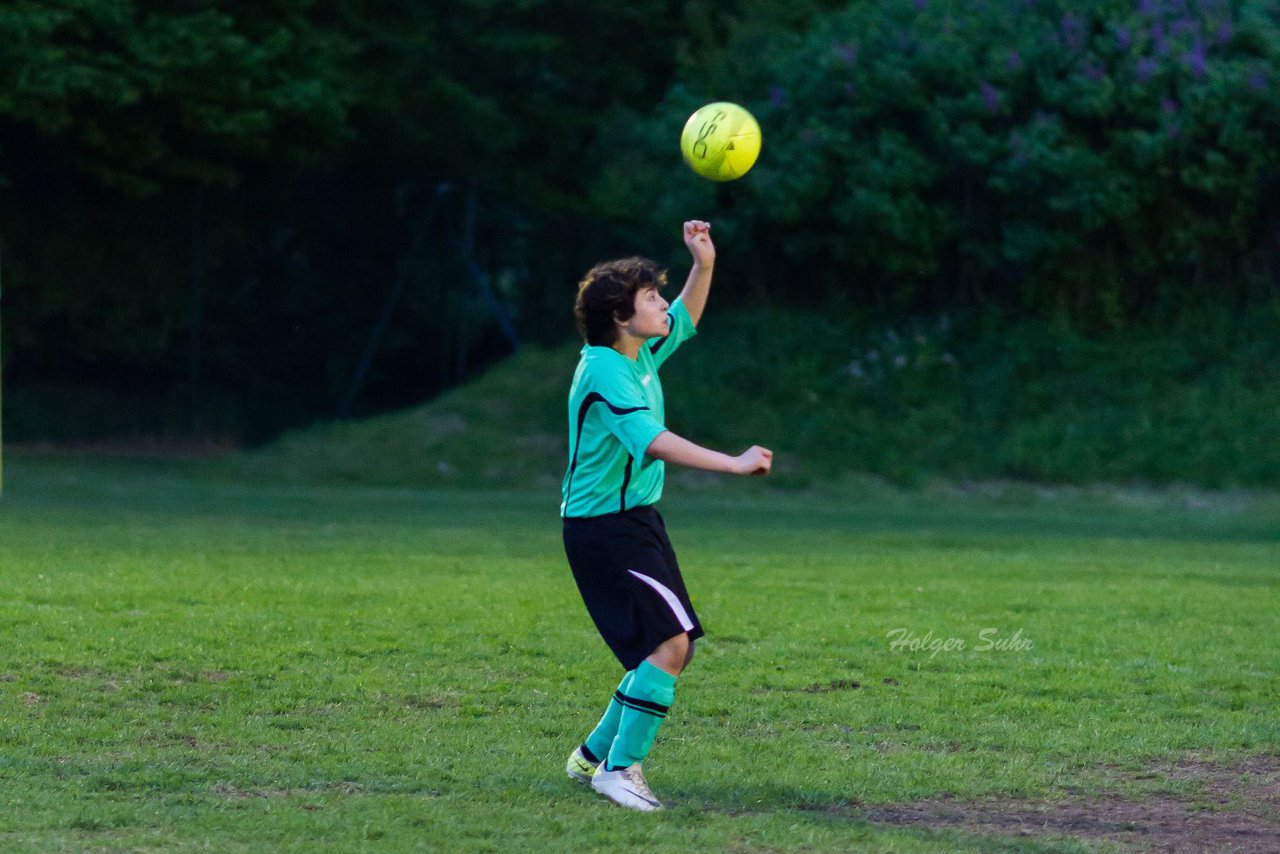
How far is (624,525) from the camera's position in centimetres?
583

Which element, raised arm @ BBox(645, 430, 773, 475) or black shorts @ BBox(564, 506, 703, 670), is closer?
raised arm @ BBox(645, 430, 773, 475)

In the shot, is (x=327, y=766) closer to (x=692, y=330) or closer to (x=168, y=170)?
(x=692, y=330)

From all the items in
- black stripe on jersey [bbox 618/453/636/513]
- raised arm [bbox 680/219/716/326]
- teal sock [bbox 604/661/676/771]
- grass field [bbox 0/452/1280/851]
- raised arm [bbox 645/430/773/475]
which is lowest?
grass field [bbox 0/452/1280/851]

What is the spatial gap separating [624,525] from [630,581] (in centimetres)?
20

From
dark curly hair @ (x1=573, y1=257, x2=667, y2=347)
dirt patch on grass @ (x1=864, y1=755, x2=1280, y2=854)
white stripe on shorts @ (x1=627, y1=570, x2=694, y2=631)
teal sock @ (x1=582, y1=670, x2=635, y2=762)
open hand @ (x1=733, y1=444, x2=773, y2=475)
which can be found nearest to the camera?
open hand @ (x1=733, y1=444, x2=773, y2=475)

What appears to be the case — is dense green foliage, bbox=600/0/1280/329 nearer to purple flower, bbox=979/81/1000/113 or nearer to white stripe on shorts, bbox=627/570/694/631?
purple flower, bbox=979/81/1000/113

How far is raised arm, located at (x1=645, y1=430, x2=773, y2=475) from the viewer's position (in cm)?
529

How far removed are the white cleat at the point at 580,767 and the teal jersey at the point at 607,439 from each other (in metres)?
0.98

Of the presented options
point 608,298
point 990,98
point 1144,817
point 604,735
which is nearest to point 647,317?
point 608,298

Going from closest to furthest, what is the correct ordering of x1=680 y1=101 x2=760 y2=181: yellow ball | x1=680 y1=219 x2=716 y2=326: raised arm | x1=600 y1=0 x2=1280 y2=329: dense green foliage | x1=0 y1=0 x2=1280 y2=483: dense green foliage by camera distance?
x1=680 y1=219 x2=716 y2=326: raised arm < x1=680 y1=101 x2=760 y2=181: yellow ball < x1=600 y1=0 x2=1280 y2=329: dense green foliage < x1=0 y1=0 x2=1280 y2=483: dense green foliage

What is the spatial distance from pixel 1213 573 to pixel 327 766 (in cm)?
927

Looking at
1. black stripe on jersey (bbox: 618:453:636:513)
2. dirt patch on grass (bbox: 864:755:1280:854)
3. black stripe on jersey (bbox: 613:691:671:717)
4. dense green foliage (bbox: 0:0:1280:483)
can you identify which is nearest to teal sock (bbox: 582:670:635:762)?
black stripe on jersey (bbox: 613:691:671:717)

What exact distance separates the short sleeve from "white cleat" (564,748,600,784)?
1510 millimetres

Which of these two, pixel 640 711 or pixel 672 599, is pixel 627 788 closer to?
pixel 640 711
